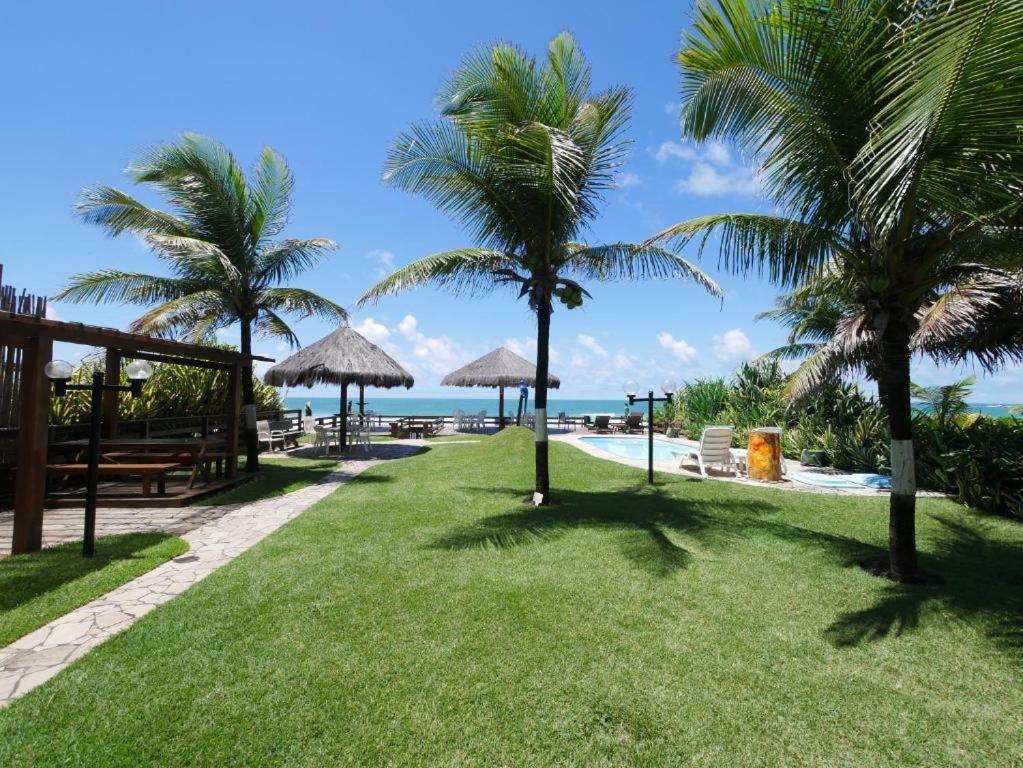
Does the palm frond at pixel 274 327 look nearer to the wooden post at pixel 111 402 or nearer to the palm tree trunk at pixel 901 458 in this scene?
the wooden post at pixel 111 402

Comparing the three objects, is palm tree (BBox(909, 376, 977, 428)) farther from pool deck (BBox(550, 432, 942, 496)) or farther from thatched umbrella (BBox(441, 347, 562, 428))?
thatched umbrella (BBox(441, 347, 562, 428))

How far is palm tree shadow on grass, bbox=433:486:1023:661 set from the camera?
3668mm

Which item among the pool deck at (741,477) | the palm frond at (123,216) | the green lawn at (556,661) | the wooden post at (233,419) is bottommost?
the green lawn at (556,661)

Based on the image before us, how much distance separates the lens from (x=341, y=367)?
14.5 metres

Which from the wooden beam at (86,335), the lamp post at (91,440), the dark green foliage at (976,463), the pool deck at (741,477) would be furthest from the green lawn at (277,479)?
the dark green foliage at (976,463)

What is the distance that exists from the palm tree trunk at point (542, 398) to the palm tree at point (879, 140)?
2.49 m

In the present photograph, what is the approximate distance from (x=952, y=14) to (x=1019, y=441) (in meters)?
6.89

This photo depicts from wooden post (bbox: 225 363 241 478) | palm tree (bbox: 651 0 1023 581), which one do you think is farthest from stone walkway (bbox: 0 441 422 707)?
palm tree (bbox: 651 0 1023 581)

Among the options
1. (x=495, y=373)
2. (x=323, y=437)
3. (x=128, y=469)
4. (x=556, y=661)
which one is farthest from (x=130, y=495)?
(x=495, y=373)

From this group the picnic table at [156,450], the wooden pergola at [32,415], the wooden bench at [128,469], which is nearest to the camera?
the wooden pergola at [32,415]

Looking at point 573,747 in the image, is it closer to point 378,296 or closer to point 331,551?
point 331,551

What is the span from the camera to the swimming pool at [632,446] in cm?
1474

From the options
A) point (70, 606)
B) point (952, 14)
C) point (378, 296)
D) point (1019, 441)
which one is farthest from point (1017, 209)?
point (70, 606)

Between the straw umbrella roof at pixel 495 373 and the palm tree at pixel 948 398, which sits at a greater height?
the straw umbrella roof at pixel 495 373
